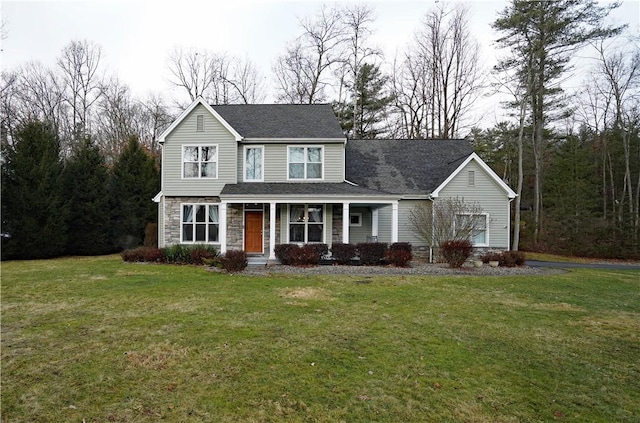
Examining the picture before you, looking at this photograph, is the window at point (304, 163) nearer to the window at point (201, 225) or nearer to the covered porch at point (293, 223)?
the covered porch at point (293, 223)

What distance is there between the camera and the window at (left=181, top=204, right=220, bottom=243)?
53.5ft

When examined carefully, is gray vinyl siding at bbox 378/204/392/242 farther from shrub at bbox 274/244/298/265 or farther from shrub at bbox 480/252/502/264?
shrub at bbox 274/244/298/265

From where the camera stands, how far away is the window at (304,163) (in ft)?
54.4

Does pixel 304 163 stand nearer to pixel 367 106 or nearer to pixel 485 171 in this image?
pixel 485 171

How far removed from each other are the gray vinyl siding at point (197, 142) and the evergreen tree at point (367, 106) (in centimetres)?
1528

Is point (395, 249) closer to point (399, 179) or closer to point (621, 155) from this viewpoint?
point (399, 179)

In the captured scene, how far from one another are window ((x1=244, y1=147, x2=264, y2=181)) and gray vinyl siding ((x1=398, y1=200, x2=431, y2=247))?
280 inches

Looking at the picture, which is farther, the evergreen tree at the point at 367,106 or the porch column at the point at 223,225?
the evergreen tree at the point at 367,106

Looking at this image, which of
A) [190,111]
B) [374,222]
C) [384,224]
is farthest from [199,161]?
[384,224]

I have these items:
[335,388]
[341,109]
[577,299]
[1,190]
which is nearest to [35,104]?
[1,190]

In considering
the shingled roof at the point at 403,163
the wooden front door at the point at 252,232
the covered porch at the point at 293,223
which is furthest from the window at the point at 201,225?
the shingled roof at the point at 403,163

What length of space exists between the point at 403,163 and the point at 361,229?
4.59 meters

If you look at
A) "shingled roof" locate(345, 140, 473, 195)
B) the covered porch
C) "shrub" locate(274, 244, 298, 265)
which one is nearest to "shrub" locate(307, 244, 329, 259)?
"shrub" locate(274, 244, 298, 265)

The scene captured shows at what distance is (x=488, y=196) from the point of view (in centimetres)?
1627
